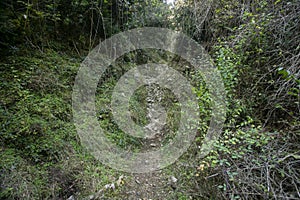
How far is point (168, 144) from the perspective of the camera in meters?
2.87

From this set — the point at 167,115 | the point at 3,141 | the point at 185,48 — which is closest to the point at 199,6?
the point at 185,48

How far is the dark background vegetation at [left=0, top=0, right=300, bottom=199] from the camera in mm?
1556

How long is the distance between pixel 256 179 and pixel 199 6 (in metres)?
3.49

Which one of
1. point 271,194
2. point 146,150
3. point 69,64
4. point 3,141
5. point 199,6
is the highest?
point 199,6

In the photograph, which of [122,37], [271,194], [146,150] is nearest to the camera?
[271,194]

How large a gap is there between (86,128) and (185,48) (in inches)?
126

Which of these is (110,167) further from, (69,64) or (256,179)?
(69,64)

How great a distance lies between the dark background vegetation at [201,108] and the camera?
1556 millimetres

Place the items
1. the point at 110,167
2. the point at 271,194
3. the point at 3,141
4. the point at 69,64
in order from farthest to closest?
the point at 69,64 < the point at 110,167 < the point at 3,141 < the point at 271,194

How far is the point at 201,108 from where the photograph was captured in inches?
89.8

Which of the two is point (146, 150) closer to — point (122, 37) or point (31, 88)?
point (31, 88)

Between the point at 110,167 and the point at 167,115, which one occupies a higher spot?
the point at 167,115

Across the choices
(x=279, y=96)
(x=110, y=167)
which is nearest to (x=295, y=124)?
(x=279, y=96)

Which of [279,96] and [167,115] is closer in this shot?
[279,96]
